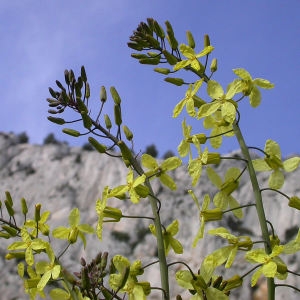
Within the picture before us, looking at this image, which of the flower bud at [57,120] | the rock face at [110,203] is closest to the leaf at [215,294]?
the flower bud at [57,120]

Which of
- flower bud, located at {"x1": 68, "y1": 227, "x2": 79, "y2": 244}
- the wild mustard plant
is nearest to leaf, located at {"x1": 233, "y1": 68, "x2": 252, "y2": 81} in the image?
the wild mustard plant

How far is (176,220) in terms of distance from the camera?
1429 mm

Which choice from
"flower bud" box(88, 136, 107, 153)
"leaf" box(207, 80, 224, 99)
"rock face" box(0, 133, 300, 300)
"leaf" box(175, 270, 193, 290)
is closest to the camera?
"leaf" box(175, 270, 193, 290)

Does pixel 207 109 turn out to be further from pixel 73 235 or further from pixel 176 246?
pixel 73 235

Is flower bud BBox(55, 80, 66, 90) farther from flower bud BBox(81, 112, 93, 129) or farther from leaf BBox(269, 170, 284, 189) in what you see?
leaf BBox(269, 170, 284, 189)

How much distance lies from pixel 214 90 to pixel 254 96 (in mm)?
121

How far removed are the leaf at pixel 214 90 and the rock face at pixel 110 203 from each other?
1171 centimetres

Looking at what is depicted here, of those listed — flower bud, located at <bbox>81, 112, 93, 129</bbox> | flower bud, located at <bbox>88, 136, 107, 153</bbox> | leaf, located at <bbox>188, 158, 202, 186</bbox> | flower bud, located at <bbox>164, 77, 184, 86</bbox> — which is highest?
flower bud, located at <bbox>164, 77, 184, 86</bbox>

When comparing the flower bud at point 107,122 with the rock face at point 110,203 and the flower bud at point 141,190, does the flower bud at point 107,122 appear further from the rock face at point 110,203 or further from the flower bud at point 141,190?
the rock face at point 110,203

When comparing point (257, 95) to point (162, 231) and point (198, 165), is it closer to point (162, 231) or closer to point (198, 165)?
point (198, 165)

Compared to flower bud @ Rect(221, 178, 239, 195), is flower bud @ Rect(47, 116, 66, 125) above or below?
above

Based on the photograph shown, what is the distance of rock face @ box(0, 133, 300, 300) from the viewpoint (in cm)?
1543

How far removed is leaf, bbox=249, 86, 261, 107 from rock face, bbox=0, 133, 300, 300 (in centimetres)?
1166

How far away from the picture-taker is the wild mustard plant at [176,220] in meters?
1.26
